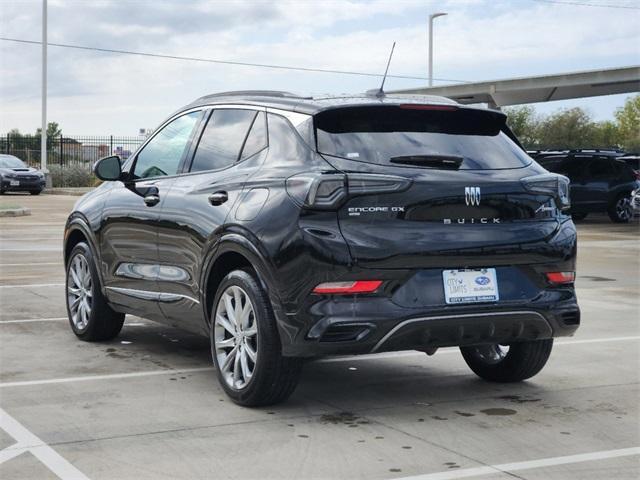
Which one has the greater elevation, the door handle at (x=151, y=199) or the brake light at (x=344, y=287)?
the door handle at (x=151, y=199)

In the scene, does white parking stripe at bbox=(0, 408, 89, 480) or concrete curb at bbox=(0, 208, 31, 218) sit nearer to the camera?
white parking stripe at bbox=(0, 408, 89, 480)

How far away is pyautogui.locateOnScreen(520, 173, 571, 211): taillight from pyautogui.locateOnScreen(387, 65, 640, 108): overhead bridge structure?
26187mm

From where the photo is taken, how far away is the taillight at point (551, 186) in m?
6.25

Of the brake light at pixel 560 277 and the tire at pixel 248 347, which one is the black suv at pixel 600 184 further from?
the tire at pixel 248 347

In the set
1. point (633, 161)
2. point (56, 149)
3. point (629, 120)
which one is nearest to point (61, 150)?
point (56, 149)

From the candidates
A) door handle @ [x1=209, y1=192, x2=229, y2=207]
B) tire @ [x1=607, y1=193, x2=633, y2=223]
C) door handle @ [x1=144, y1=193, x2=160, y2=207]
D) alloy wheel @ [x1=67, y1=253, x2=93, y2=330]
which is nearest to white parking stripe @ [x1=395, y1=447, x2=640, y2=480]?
door handle @ [x1=209, y1=192, x2=229, y2=207]

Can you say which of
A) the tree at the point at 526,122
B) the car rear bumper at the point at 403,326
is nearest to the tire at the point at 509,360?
the car rear bumper at the point at 403,326

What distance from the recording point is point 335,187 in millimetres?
5746

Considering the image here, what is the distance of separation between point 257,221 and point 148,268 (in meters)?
1.68

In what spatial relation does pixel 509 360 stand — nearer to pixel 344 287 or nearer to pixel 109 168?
pixel 344 287

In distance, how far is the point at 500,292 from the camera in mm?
6039

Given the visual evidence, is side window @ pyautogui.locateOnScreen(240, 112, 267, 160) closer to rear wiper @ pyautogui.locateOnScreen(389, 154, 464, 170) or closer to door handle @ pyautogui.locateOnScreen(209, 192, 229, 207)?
door handle @ pyautogui.locateOnScreen(209, 192, 229, 207)

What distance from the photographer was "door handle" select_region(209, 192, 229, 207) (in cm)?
650

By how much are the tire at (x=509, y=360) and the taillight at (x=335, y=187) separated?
1.67 metres
